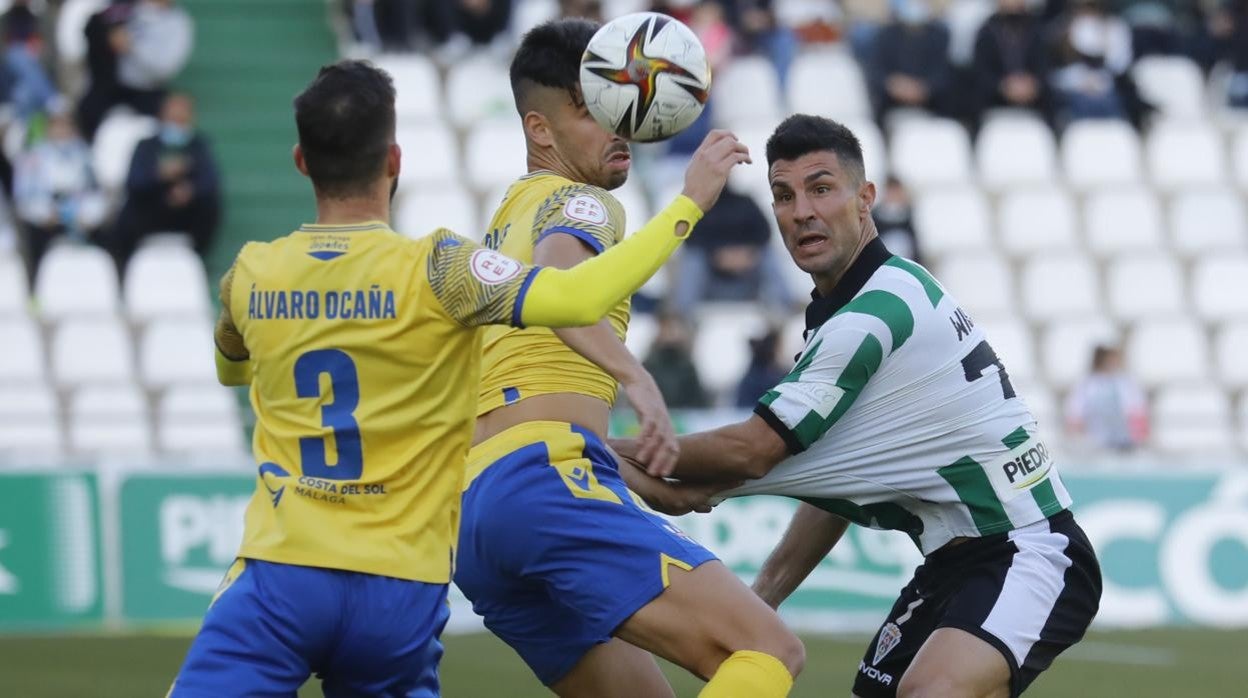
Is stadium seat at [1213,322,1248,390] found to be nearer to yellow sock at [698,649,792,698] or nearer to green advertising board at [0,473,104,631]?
green advertising board at [0,473,104,631]

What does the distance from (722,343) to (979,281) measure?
2.64 meters

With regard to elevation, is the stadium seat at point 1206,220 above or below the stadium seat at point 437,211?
below

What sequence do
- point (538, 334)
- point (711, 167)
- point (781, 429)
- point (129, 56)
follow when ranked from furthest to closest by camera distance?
point (129, 56), point (781, 429), point (538, 334), point (711, 167)

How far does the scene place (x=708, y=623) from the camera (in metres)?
5.36

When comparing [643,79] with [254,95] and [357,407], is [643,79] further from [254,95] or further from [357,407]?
[254,95]

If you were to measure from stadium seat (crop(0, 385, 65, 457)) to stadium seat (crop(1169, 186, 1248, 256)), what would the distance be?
393 inches

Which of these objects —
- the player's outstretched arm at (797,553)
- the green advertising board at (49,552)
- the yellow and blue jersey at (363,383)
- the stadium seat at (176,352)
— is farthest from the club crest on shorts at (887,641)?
the stadium seat at (176,352)

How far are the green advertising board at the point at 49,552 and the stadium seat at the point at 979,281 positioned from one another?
738 cm

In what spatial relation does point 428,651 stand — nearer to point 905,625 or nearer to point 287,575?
point 287,575

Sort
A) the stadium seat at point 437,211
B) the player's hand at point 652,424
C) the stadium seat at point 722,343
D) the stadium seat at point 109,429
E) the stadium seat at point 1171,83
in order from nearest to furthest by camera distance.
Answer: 1. the player's hand at point 652,424
2. the stadium seat at point 109,429
3. the stadium seat at point 722,343
4. the stadium seat at point 437,211
5. the stadium seat at point 1171,83

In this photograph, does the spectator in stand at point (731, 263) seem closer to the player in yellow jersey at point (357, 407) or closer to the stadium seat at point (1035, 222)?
the stadium seat at point (1035, 222)

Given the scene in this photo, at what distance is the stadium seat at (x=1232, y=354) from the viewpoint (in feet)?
53.8

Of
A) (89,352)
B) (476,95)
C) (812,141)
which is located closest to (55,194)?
(89,352)

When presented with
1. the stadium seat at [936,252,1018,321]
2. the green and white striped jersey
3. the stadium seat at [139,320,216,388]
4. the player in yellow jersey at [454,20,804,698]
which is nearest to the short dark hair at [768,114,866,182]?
the green and white striped jersey
